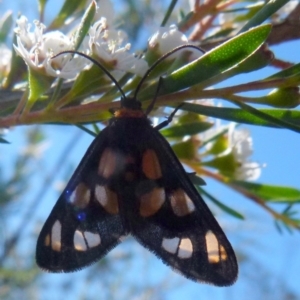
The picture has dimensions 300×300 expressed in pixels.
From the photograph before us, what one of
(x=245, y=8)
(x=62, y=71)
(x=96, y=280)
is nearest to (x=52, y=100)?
(x=62, y=71)

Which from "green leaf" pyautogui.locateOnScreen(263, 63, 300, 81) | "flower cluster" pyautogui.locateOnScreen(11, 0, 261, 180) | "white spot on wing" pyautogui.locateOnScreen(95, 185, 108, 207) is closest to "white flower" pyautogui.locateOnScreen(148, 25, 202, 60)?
"flower cluster" pyautogui.locateOnScreen(11, 0, 261, 180)

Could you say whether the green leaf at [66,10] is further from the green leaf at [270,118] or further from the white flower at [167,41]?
the green leaf at [270,118]

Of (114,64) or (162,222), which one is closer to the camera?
(114,64)

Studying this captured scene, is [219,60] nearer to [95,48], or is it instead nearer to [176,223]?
[95,48]

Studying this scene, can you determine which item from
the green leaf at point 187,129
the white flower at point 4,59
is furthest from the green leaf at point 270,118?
the white flower at point 4,59

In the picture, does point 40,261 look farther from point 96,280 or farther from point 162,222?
point 96,280

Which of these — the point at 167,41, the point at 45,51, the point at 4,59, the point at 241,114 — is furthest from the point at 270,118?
the point at 4,59
